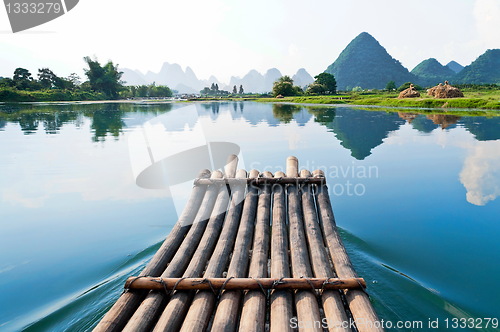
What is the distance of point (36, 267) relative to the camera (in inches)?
240

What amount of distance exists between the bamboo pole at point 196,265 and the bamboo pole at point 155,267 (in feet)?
1.39

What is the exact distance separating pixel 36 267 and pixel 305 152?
504 inches

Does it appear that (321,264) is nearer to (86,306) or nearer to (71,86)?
(86,306)

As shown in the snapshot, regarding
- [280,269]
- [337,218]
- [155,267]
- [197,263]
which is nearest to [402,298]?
[280,269]

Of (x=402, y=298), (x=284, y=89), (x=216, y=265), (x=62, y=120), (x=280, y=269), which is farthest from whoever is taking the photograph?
(x=284, y=89)

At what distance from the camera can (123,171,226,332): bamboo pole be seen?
3.21 m

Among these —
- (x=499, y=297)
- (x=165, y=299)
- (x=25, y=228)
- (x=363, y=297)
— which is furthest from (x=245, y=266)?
(x=25, y=228)

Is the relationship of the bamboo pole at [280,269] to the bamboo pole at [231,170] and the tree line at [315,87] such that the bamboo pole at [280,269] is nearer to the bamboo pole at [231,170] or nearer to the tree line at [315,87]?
the bamboo pole at [231,170]

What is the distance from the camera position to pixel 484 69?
18675 centimetres

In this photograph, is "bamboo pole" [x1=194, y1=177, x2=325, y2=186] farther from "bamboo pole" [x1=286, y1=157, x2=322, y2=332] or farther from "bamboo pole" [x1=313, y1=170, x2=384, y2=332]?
"bamboo pole" [x1=313, y1=170, x2=384, y2=332]

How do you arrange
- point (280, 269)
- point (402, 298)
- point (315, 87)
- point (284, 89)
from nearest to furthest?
1. point (280, 269)
2. point (402, 298)
3. point (315, 87)
4. point (284, 89)

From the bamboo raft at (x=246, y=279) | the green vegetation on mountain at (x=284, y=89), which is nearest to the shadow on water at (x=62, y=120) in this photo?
the bamboo raft at (x=246, y=279)

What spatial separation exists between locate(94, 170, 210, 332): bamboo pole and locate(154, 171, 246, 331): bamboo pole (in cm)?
42

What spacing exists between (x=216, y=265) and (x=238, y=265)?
32cm
